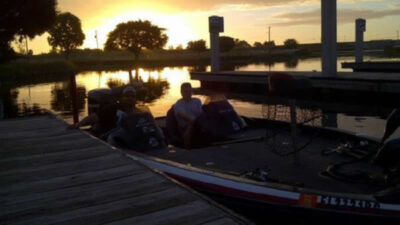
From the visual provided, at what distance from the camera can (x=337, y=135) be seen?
7777 millimetres

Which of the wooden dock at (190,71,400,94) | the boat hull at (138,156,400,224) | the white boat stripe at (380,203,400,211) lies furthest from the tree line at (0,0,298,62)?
the white boat stripe at (380,203,400,211)

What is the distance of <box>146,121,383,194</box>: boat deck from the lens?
5.30 m

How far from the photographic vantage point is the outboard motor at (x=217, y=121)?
26.3 ft

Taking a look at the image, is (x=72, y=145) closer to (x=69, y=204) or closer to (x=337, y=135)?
(x=69, y=204)

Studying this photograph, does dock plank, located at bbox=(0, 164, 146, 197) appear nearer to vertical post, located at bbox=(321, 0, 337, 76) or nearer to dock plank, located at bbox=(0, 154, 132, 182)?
dock plank, located at bbox=(0, 154, 132, 182)

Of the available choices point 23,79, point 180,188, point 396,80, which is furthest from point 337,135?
point 23,79

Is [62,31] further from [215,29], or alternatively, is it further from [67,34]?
[215,29]

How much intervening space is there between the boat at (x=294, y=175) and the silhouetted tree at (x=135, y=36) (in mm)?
93818

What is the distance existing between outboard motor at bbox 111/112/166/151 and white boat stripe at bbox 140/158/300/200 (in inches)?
40.1

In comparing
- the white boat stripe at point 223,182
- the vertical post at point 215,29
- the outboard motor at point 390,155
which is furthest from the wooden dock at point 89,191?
the vertical post at point 215,29

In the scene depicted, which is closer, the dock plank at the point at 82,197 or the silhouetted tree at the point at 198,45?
the dock plank at the point at 82,197

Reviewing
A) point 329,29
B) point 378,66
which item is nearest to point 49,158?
point 329,29

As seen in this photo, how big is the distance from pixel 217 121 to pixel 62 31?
9348 centimetres

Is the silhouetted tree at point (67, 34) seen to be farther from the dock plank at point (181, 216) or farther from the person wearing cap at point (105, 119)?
the dock plank at point (181, 216)
